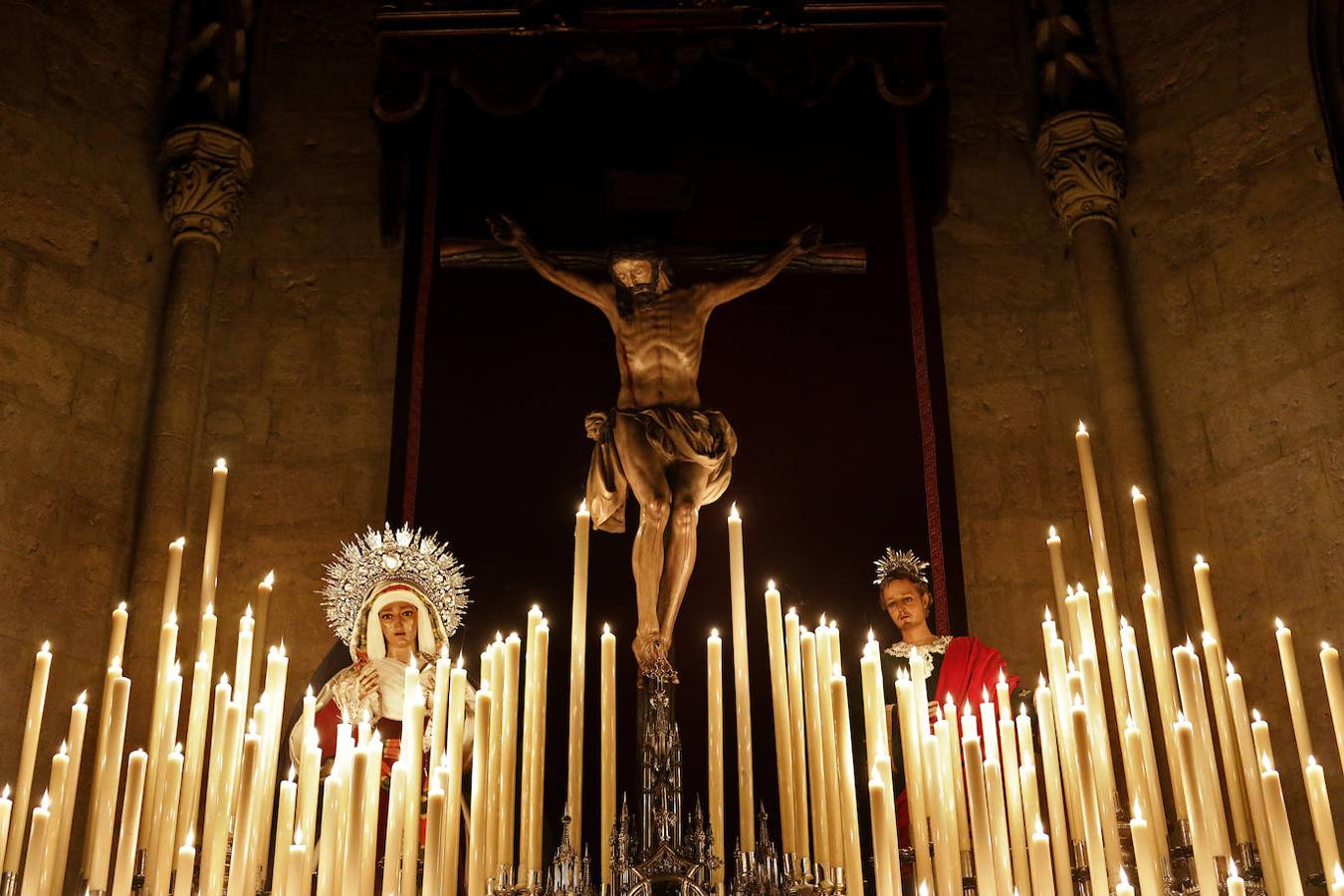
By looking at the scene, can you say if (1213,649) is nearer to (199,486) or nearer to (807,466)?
(807,466)

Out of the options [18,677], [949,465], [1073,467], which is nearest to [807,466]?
[949,465]

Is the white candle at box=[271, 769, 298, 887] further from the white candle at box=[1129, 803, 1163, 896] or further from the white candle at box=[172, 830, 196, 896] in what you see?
the white candle at box=[1129, 803, 1163, 896]

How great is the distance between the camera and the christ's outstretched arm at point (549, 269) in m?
5.83

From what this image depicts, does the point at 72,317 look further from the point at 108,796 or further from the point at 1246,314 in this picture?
the point at 1246,314

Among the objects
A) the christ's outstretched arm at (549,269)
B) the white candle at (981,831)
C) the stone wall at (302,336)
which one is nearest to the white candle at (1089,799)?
the white candle at (981,831)

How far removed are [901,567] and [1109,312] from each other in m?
1.61

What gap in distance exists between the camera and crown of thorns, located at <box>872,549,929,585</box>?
546 centimetres

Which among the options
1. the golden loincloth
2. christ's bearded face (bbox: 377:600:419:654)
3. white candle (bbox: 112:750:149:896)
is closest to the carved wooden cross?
the golden loincloth

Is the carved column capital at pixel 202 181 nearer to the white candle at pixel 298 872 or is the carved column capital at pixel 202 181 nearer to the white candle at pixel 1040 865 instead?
the white candle at pixel 298 872

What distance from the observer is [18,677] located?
5.59 metres

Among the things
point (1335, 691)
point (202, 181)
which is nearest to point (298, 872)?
point (1335, 691)

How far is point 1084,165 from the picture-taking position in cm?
659

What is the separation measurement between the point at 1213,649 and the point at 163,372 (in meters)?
4.15

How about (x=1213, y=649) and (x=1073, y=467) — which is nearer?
(x=1213, y=649)
